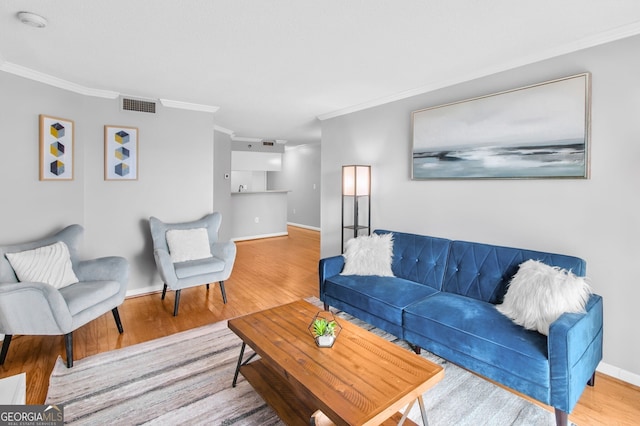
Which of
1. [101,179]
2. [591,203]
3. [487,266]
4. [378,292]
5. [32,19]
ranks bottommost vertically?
[378,292]

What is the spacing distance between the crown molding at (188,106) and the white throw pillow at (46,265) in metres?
2.00

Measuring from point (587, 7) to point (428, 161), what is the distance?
1670 mm

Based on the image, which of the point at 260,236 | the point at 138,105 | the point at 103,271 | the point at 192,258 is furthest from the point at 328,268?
the point at 260,236

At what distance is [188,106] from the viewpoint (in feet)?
13.6

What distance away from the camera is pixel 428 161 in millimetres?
3359

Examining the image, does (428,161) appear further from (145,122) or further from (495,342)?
(145,122)

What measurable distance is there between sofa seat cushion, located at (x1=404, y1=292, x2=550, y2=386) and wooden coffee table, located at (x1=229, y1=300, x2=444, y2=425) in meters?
0.51

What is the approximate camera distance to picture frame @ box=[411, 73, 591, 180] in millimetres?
2377

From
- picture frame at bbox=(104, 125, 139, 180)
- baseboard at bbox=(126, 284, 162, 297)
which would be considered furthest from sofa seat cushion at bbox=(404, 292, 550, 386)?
picture frame at bbox=(104, 125, 139, 180)

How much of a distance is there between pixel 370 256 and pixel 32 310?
2.68m

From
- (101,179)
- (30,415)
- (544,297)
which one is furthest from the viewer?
(101,179)

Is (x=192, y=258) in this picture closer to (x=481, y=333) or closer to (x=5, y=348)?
(x=5, y=348)

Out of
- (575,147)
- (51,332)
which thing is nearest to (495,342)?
(575,147)

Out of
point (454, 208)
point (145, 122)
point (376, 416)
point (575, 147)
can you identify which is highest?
point (145, 122)
